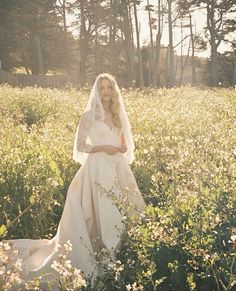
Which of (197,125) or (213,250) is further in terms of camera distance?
(197,125)

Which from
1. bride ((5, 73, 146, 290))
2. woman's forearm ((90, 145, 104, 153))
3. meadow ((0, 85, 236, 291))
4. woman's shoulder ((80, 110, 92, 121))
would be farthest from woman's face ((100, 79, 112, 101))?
meadow ((0, 85, 236, 291))

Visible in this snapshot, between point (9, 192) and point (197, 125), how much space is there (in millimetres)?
4068

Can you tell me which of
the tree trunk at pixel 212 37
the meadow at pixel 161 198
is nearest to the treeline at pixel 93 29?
the tree trunk at pixel 212 37

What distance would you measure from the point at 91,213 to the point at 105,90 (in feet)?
5.17

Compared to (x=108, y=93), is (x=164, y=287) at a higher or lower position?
lower

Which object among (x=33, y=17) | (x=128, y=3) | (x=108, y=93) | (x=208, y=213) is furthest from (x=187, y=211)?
(x=33, y=17)

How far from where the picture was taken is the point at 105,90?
6.11m

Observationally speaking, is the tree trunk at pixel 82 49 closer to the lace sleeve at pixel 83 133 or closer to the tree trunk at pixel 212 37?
the tree trunk at pixel 212 37

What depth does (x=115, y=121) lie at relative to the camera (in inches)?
240

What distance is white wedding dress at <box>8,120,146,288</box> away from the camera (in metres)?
5.40

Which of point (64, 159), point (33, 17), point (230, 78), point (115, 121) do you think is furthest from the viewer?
point (230, 78)

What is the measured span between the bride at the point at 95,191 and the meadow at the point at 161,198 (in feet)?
0.88

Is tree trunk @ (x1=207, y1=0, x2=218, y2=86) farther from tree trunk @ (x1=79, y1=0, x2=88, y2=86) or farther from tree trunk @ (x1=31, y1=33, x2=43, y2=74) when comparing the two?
tree trunk @ (x1=31, y1=33, x2=43, y2=74)

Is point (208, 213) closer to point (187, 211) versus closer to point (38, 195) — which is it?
point (187, 211)
